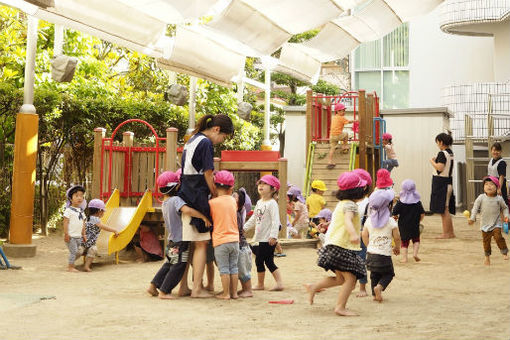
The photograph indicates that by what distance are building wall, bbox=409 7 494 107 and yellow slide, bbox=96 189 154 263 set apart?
20.5m

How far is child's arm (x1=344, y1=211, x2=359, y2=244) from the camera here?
6.73 m

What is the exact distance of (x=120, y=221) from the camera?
38.7 ft

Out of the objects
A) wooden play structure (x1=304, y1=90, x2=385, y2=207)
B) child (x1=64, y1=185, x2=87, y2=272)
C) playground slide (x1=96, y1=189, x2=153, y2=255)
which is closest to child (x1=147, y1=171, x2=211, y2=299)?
child (x1=64, y1=185, x2=87, y2=272)

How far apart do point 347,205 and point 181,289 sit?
2015mm

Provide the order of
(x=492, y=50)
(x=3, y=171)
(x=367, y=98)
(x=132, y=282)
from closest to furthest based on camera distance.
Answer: (x=132, y=282)
(x=3, y=171)
(x=367, y=98)
(x=492, y=50)

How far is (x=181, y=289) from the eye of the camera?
7938mm

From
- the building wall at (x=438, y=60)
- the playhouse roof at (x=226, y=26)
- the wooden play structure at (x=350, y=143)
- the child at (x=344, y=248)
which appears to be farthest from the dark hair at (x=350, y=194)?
the building wall at (x=438, y=60)

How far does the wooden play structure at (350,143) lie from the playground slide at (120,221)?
4848 mm

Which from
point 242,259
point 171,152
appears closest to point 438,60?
point 171,152

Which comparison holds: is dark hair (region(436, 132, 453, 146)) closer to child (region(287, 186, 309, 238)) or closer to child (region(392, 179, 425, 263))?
child (region(287, 186, 309, 238))

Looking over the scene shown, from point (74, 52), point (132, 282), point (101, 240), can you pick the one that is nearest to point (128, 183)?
point (101, 240)

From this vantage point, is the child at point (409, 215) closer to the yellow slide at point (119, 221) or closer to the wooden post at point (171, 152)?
the wooden post at point (171, 152)

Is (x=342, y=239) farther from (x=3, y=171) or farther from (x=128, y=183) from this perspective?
(x=3, y=171)

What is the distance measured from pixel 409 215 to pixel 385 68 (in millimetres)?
23086
